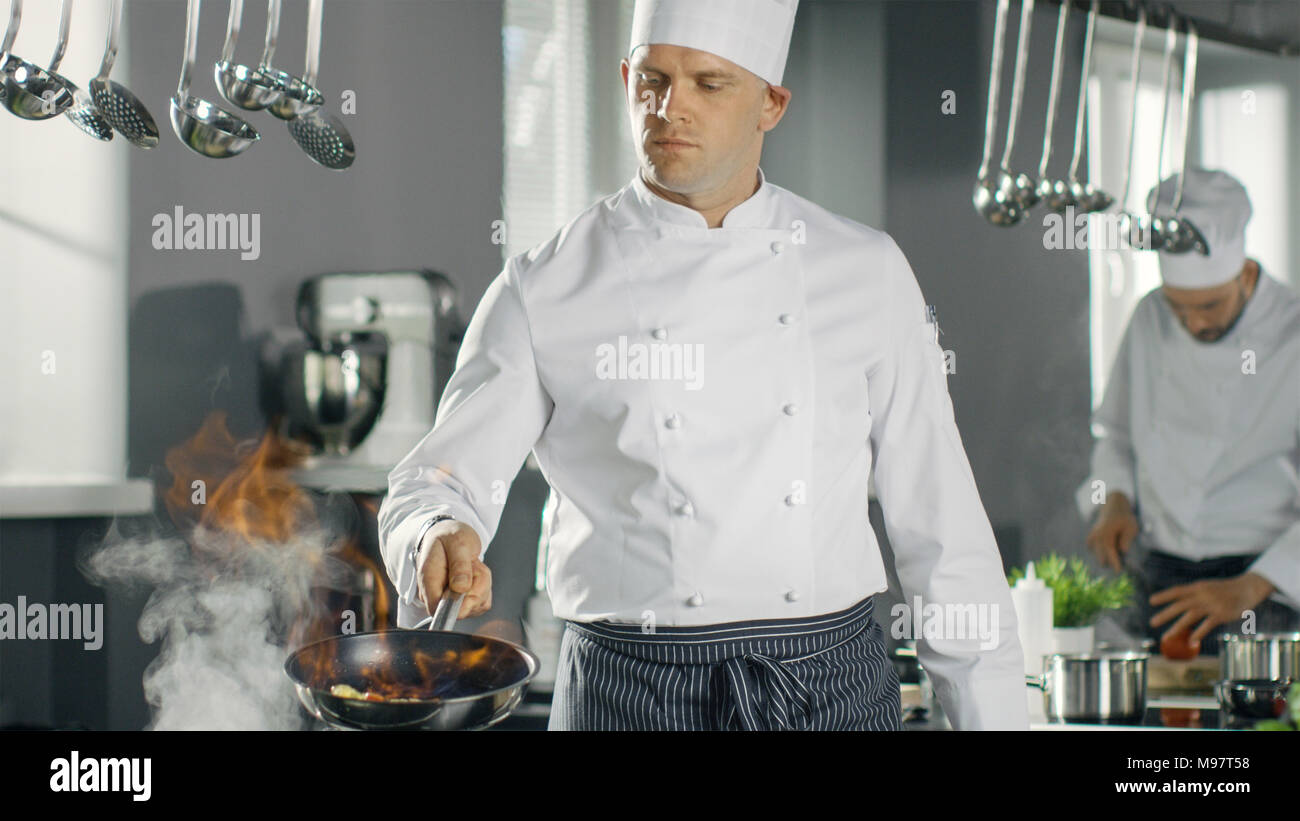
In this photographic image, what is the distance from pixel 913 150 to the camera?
2209 millimetres

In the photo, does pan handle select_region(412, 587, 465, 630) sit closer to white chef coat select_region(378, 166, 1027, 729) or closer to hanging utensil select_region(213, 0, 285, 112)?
white chef coat select_region(378, 166, 1027, 729)

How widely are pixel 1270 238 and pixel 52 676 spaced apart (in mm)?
2283

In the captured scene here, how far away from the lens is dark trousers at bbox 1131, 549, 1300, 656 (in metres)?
1.74

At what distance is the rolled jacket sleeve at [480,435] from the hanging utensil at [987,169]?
41.8 inches

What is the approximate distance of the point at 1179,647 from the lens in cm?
166

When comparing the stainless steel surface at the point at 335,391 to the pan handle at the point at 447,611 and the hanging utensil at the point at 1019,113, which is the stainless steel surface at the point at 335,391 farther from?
the pan handle at the point at 447,611

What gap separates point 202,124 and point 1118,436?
1566mm

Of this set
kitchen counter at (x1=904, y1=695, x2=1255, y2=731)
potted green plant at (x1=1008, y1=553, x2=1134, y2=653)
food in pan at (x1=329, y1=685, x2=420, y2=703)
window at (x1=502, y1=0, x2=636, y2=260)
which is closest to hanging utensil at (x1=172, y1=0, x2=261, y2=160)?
window at (x1=502, y1=0, x2=636, y2=260)

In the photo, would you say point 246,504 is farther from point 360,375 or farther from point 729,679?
point 729,679

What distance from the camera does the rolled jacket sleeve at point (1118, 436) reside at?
2.07 meters

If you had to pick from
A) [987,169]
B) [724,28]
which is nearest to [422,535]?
[724,28]

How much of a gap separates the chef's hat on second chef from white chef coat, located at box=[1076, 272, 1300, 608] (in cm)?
6

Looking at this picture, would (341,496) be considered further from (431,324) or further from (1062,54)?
(1062,54)
